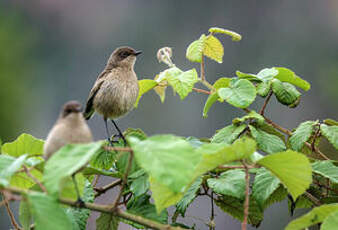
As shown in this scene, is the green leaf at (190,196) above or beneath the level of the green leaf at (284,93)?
beneath

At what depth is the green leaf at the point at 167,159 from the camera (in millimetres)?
567

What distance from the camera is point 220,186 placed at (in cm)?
91

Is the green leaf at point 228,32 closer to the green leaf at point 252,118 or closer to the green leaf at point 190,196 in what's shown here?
the green leaf at point 252,118

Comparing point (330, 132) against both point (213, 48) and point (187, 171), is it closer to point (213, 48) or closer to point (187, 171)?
point (213, 48)

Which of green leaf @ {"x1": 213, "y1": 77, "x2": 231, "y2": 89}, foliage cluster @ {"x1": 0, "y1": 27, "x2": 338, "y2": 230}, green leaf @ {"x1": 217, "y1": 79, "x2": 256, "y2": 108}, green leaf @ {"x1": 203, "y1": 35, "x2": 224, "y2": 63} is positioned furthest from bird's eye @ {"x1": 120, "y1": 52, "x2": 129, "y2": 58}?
green leaf @ {"x1": 217, "y1": 79, "x2": 256, "y2": 108}

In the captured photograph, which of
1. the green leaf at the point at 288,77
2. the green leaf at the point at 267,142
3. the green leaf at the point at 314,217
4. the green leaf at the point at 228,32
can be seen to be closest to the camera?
the green leaf at the point at 314,217

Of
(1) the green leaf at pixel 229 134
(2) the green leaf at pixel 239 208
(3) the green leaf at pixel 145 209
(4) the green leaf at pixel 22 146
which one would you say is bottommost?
(2) the green leaf at pixel 239 208

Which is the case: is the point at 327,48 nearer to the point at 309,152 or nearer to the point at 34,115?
the point at 34,115

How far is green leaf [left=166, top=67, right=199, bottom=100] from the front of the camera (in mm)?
1064

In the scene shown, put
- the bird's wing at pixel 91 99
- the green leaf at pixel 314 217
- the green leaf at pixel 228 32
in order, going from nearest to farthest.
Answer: the green leaf at pixel 314 217 < the green leaf at pixel 228 32 < the bird's wing at pixel 91 99

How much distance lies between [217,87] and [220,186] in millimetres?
332

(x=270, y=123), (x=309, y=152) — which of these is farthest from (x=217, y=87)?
(x=309, y=152)

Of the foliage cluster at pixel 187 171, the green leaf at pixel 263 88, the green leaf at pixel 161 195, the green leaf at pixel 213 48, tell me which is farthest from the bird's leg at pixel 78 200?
the green leaf at pixel 213 48

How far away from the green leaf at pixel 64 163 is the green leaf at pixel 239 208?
1.66 ft
